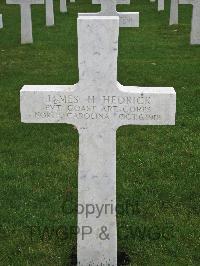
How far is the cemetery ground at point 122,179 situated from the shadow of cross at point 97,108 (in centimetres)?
59

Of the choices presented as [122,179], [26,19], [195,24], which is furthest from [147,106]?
[26,19]

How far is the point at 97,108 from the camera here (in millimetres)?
3211

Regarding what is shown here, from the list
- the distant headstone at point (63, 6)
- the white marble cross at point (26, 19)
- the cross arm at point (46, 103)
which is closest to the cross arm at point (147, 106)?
the cross arm at point (46, 103)

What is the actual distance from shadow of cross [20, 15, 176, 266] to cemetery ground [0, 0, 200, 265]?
589 mm

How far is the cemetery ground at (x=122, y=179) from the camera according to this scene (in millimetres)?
3848

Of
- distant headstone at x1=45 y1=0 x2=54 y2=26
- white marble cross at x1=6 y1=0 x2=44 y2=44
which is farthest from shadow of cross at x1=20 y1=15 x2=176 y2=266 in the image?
distant headstone at x1=45 y1=0 x2=54 y2=26

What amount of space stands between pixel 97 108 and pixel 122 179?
1751 mm

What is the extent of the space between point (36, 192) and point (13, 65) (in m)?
5.13

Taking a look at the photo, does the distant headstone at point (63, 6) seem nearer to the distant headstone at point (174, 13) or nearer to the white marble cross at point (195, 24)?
the distant headstone at point (174, 13)

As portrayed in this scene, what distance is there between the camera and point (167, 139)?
5824 millimetres

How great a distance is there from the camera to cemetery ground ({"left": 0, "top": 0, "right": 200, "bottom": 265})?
385cm

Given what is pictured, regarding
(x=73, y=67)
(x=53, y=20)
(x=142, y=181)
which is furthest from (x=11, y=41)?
(x=142, y=181)

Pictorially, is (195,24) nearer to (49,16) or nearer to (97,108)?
(49,16)

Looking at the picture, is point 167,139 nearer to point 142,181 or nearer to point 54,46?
point 142,181
